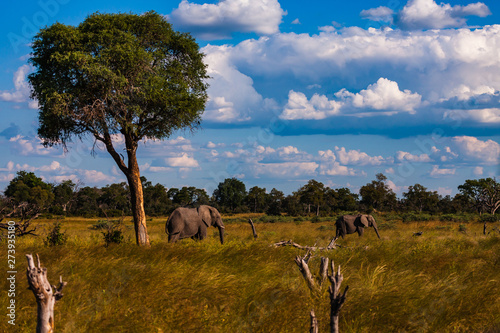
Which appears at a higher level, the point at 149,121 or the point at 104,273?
A: the point at 149,121

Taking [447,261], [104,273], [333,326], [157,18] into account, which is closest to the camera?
[333,326]

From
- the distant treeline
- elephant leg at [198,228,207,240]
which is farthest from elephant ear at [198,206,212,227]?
the distant treeline

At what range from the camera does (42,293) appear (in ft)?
15.9

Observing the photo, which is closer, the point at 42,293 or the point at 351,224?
the point at 42,293

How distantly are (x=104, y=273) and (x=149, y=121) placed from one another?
1098 centimetres

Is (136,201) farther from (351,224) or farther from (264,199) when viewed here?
(264,199)

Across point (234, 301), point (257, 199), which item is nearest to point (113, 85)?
point (234, 301)

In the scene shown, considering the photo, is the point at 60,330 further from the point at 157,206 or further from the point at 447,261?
the point at 157,206

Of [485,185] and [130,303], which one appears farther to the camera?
[485,185]

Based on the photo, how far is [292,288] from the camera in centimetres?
800

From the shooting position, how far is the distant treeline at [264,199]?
6762 cm

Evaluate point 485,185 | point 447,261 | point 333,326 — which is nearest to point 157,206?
point 485,185

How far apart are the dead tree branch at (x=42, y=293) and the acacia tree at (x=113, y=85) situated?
41.0 ft

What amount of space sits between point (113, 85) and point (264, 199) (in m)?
64.3
